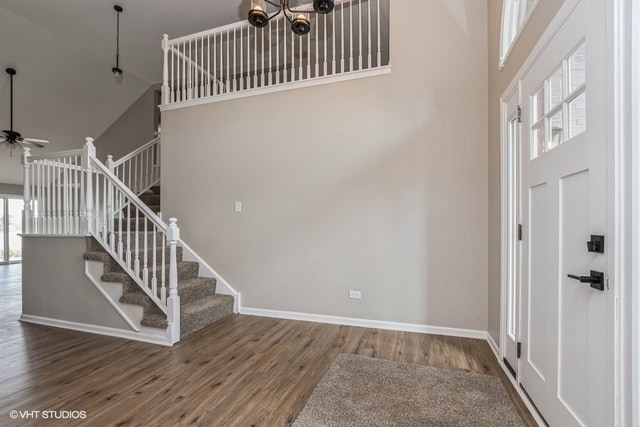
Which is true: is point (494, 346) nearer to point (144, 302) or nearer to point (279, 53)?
point (144, 302)

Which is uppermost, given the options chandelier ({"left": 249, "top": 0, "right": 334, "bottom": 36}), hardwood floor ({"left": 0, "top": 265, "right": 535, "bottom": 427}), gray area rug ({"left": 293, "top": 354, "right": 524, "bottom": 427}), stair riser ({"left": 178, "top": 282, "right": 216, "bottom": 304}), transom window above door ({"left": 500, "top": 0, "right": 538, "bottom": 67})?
chandelier ({"left": 249, "top": 0, "right": 334, "bottom": 36})

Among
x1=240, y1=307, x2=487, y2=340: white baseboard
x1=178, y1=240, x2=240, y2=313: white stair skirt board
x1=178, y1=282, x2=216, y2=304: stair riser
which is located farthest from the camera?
x1=178, y1=240, x2=240, y2=313: white stair skirt board

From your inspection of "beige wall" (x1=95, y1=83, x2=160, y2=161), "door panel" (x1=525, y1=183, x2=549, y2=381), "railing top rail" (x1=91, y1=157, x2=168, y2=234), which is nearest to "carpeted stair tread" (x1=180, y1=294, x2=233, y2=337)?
"railing top rail" (x1=91, y1=157, x2=168, y2=234)

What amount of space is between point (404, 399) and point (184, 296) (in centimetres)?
254

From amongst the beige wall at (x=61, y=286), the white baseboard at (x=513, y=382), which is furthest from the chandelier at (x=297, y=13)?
the white baseboard at (x=513, y=382)

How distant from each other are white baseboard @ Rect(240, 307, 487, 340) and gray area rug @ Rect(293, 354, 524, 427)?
784mm

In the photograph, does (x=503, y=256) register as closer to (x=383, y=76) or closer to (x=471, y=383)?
(x=471, y=383)

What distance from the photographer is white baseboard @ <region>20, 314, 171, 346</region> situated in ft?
9.81

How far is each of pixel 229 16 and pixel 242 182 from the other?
2763 millimetres

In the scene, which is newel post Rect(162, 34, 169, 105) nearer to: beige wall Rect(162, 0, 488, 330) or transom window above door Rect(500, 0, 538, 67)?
beige wall Rect(162, 0, 488, 330)

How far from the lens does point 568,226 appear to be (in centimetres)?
149

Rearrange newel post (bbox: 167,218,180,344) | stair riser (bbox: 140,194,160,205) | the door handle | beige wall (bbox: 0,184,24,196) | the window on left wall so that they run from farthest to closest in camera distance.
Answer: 1. the window on left wall
2. beige wall (bbox: 0,184,24,196)
3. stair riser (bbox: 140,194,160,205)
4. newel post (bbox: 167,218,180,344)
5. the door handle

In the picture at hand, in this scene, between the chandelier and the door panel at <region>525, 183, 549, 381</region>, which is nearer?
the door panel at <region>525, 183, 549, 381</region>

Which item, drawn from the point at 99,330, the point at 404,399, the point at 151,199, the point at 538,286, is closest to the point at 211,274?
the point at 99,330
